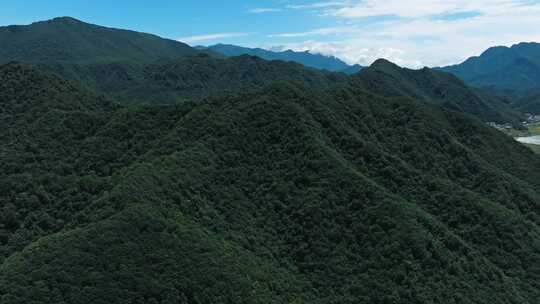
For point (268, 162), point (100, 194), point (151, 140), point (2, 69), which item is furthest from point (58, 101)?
point (268, 162)

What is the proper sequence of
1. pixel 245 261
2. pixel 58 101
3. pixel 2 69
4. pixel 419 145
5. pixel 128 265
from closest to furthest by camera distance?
pixel 128 265
pixel 245 261
pixel 419 145
pixel 58 101
pixel 2 69

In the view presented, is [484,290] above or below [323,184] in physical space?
below

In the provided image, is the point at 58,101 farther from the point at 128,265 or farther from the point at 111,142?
the point at 128,265

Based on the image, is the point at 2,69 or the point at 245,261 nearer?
the point at 245,261

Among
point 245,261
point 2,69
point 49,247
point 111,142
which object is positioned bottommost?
point 245,261

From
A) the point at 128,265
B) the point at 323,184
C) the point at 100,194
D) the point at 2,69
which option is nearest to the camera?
the point at 128,265
